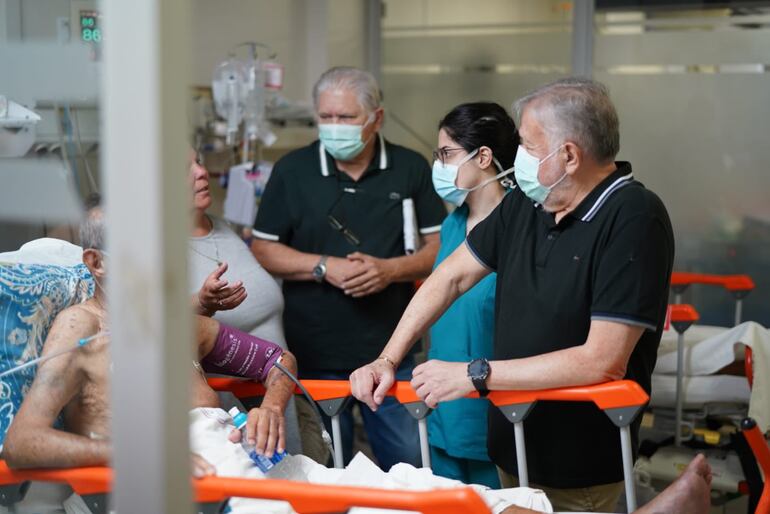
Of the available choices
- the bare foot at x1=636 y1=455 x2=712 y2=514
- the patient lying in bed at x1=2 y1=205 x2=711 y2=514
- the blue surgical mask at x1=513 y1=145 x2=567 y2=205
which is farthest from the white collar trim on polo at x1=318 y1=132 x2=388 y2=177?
the bare foot at x1=636 y1=455 x2=712 y2=514

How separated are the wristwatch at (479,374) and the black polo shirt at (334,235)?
0.95 m

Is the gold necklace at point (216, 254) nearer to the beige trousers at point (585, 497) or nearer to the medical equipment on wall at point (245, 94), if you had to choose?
the beige trousers at point (585, 497)

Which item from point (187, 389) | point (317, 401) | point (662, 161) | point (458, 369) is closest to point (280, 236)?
point (317, 401)

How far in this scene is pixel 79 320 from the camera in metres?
1.78

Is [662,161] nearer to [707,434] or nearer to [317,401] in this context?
[707,434]

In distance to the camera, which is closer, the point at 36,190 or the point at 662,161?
the point at 36,190

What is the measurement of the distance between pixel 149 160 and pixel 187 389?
0.25 meters

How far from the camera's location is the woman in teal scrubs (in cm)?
236

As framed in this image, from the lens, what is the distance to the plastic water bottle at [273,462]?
6.33 ft

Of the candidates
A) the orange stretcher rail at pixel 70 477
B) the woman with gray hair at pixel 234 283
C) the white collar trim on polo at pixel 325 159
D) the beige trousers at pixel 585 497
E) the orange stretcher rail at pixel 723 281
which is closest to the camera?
the orange stretcher rail at pixel 70 477

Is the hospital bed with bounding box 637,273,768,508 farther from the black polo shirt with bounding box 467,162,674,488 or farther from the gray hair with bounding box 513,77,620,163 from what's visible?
the gray hair with bounding box 513,77,620,163

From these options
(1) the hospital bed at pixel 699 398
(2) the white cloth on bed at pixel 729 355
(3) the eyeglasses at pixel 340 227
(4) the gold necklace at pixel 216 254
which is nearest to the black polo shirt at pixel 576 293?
(4) the gold necklace at pixel 216 254

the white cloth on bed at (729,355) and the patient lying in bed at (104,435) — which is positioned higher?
the patient lying in bed at (104,435)

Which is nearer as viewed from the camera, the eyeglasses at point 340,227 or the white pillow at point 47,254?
the white pillow at point 47,254
